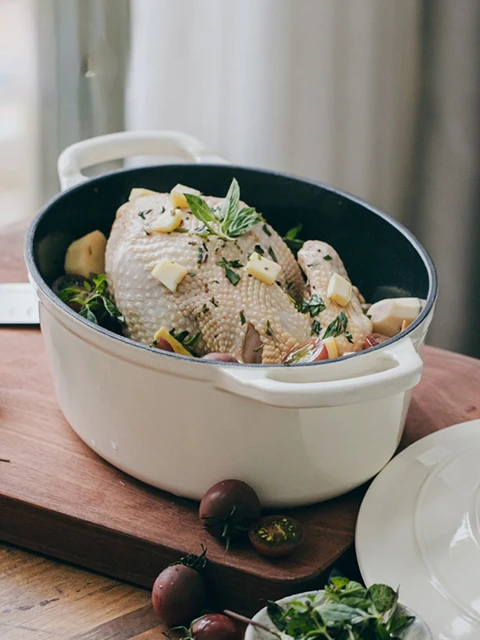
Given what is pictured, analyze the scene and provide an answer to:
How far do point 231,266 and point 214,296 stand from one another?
5 cm

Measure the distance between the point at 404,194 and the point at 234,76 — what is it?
0.42 m

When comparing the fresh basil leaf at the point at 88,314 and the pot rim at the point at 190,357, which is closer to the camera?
the pot rim at the point at 190,357

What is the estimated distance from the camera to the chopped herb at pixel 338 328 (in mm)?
1114

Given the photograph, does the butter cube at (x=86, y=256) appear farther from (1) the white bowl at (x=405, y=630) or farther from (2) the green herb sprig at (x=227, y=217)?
(1) the white bowl at (x=405, y=630)

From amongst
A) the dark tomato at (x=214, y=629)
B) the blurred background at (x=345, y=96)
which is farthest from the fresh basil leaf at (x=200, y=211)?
the blurred background at (x=345, y=96)

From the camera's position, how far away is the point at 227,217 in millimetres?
1177

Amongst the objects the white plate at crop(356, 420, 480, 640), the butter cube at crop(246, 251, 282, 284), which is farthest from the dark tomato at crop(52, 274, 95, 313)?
the white plate at crop(356, 420, 480, 640)

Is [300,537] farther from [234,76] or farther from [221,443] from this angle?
[234,76]

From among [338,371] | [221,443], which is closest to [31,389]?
[221,443]

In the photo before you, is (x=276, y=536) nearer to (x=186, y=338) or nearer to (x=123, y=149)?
(x=186, y=338)

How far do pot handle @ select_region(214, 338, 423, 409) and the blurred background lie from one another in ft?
2.99

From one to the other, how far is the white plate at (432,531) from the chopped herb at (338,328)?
0.16 meters

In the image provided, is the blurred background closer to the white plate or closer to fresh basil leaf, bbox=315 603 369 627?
the white plate

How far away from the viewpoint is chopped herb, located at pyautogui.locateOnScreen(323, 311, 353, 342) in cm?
111
